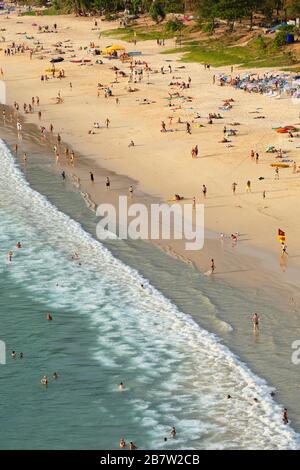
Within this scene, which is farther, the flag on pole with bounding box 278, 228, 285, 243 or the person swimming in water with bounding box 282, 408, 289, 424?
the flag on pole with bounding box 278, 228, 285, 243

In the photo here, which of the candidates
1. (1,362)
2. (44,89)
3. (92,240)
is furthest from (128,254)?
(44,89)

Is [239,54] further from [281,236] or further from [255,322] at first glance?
[255,322]

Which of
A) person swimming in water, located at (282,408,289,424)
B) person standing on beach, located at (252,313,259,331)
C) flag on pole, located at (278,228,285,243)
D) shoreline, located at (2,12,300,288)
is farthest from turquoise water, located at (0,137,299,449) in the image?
flag on pole, located at (278,228,285,243)

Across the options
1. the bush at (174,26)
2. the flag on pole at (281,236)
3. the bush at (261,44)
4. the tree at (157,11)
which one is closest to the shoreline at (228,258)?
the flag on pole at (281,236)

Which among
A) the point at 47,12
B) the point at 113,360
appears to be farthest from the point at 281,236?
the point at 47,12

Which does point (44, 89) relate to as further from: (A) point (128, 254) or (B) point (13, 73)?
(A) point (128, 254)

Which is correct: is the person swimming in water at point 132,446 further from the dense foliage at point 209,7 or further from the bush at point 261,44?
the dense foliage at point 209,7

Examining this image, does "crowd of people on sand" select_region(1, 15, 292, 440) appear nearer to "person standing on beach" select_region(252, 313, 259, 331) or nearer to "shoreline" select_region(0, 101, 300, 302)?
"shoreline" select_region(0, 101, 300, 302)
